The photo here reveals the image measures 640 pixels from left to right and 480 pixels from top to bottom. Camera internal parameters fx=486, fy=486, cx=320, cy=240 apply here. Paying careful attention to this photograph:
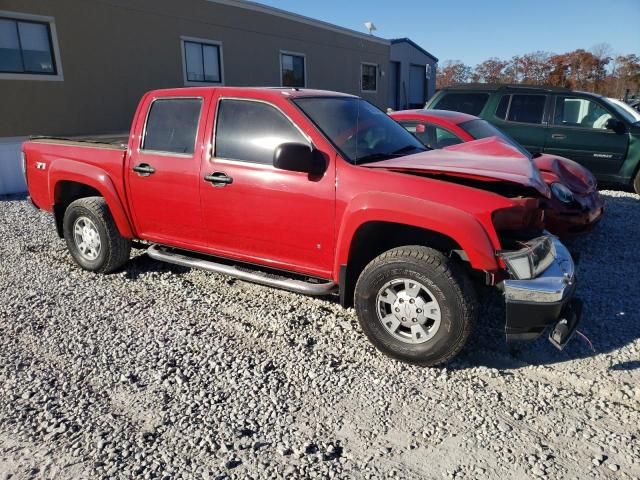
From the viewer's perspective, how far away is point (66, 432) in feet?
8.65

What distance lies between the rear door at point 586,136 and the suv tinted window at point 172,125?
6644 mm

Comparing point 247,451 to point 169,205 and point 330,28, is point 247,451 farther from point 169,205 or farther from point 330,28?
point 330,28

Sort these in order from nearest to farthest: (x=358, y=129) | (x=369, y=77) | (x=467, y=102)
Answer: (x=358, y=129)
(x=467, y=102)
(x=369, y=77)

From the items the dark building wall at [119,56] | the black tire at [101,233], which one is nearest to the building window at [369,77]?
the dark building wall at [119,56]

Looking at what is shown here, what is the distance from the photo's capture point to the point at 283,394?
299 cm

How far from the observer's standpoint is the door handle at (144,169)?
14.1 feet

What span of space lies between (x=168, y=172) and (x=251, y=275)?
3.89 ft

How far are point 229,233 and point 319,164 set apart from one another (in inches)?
40.9

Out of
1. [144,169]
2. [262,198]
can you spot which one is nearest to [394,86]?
[144,169]

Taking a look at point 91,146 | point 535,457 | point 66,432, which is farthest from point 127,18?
point 535,457

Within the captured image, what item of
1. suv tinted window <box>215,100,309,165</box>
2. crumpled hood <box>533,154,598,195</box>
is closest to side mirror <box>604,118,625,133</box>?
crumpled hood <box>533,154,598,195</box>

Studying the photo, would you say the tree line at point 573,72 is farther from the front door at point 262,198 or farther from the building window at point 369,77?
the front door at point 262,198

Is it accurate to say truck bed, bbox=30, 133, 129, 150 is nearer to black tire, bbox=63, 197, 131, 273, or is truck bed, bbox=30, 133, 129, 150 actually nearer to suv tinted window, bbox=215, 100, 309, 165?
black tire, bbox=63, 197, 131, 273

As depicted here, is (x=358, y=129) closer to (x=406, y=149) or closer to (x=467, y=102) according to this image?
(x=406, y=149)
